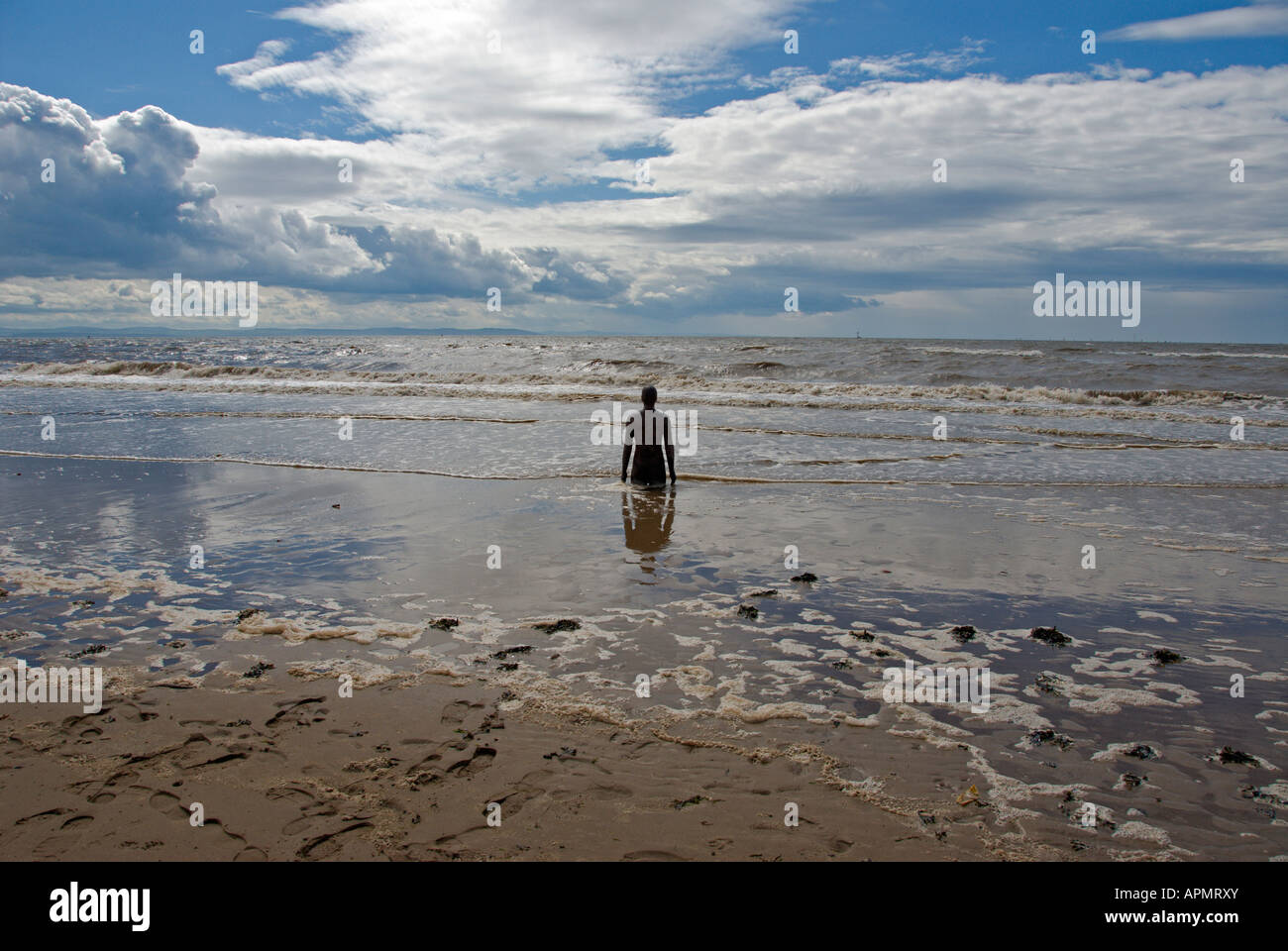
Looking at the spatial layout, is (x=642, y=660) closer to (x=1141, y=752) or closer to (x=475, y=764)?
(x=475, y=764)

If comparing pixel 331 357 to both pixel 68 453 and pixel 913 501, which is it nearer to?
pixel 68 453

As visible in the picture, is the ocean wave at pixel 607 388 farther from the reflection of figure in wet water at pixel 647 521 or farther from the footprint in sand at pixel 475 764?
the footprint in sand at pixel 475 764

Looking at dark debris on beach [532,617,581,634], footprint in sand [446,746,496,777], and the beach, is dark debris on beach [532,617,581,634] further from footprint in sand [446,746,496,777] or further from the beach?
footprint in sand [446,746,496,777]

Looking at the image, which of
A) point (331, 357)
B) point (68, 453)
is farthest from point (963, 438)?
point (331, 357)

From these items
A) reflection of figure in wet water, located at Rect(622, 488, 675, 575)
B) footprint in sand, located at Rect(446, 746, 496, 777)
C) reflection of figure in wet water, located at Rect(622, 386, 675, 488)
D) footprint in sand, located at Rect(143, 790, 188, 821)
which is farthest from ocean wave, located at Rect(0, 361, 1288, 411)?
footprint in sand, located at Rect(143, 790, 188, 821)

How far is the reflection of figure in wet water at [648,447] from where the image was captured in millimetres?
11195

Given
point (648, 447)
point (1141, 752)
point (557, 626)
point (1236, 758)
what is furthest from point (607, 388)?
point (1236, 758)

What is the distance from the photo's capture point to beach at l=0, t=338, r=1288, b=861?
3.37m

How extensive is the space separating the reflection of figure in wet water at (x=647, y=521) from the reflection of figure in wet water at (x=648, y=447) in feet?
0.98

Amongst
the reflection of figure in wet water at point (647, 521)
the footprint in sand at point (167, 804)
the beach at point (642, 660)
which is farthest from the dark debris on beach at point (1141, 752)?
the footprint in sand at point (167, 804)

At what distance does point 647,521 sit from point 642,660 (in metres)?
4.38

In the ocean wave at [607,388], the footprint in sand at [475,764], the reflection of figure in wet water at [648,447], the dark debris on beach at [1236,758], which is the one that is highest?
the ocean wave at [607,388]

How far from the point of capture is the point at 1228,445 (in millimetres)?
16641

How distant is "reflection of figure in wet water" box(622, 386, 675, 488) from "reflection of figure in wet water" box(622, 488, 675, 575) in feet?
0.98
